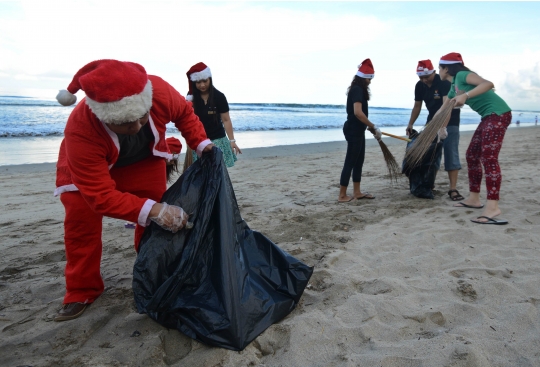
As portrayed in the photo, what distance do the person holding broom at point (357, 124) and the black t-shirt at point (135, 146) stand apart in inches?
108

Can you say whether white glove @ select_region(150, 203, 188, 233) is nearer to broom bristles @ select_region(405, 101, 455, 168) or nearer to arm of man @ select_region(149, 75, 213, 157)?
arm of man @ select_region(149, 75, 213, 157)

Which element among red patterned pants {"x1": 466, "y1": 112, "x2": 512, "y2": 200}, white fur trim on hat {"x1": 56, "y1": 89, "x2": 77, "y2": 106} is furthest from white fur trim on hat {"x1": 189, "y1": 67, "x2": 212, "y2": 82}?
red patterned pants {"x1": 466, "y1": 112, "x2": 512, "y2": 200}

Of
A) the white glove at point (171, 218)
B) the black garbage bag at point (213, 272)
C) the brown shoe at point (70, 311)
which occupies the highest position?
the white glove at point (171, 218)

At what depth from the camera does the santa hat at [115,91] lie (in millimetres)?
1662

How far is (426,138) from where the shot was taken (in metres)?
4.48

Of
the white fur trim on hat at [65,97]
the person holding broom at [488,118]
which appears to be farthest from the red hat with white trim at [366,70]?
the white fur trim on hat at [65,97]

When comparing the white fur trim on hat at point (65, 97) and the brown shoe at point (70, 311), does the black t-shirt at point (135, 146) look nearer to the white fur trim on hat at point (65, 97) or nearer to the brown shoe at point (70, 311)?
the white fur trim on hat at point (65, 97)

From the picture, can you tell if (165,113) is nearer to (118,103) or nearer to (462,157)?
(118,103)

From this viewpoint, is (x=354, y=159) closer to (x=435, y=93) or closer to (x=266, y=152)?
(x=435, y=93)

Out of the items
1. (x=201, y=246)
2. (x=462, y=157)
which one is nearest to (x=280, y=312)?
(x=201, y=246)

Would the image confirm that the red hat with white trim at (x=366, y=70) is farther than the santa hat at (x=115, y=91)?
Yes

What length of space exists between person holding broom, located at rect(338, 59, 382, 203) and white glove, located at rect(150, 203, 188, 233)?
9.41ft

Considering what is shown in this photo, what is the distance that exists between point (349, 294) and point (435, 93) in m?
3.39

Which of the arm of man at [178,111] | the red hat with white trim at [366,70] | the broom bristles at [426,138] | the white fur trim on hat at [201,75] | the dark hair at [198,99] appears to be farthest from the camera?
the red hat with white trim at [366,70]
